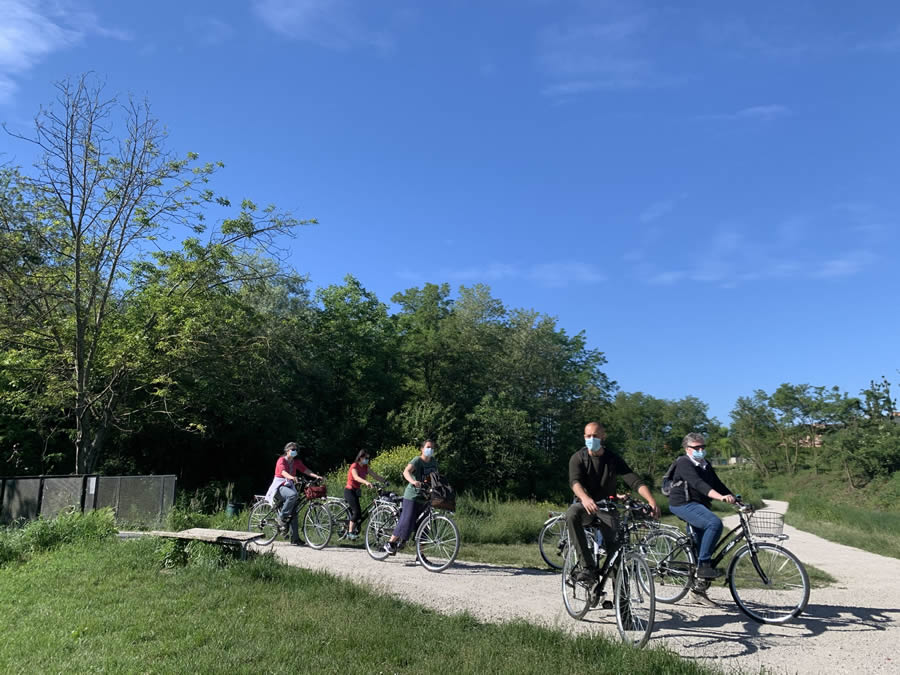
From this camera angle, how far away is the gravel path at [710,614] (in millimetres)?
5262

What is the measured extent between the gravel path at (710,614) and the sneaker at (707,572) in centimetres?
42

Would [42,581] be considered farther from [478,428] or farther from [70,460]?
[478,428]

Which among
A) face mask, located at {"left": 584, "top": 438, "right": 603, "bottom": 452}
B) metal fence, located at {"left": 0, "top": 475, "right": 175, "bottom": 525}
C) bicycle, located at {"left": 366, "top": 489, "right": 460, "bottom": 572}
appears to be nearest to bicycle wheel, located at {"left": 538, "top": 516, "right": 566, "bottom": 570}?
bicycle, located at {"left": 366, "top": 489, "right": 460, "bottom": 572}

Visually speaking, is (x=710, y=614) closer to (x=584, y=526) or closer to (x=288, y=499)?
(x=584, y=526)

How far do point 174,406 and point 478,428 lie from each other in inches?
802

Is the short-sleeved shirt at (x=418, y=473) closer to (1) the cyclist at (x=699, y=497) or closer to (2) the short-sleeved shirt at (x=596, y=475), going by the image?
(2) the short-sleeved shirt at (x=596, y=475)

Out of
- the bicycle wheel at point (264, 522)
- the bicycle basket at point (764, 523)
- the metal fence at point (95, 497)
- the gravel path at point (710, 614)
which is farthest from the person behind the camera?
the metal fence at point (95, 497)

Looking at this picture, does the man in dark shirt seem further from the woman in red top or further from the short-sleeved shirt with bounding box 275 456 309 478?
the short-sleeved shirt with bounding box 275 456 309 478

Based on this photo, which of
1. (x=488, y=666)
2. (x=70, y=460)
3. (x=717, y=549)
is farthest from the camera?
(x=70, y=460)

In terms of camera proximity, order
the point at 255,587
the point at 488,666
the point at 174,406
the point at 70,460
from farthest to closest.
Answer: the point at 70,460 < the point at 174,406 < the point at 255,587 < the point at 488,666

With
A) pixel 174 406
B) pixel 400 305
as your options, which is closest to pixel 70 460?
pixel 174 406

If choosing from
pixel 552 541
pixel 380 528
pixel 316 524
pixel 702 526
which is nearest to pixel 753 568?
pixel 702 526

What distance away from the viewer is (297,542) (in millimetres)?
12148

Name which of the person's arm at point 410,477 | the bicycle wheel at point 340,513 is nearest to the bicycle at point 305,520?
the bicycle wheel at point 340,513
